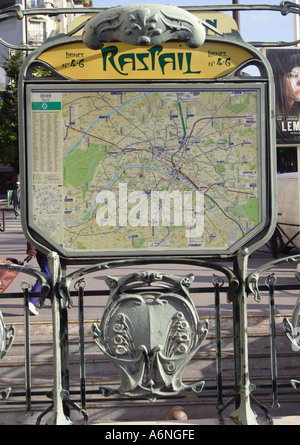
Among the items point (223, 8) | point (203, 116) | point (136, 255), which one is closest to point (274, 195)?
point (203, 116)

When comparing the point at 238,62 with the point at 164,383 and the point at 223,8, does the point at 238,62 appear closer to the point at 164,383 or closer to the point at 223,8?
the point at 223,8

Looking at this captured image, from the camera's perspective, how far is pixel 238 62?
15.4 feet

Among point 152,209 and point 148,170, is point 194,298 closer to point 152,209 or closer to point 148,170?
point 152,209

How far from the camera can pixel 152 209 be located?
477cm

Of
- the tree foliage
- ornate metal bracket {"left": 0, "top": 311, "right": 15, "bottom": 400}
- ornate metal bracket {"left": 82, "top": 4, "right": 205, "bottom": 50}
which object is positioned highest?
the tree foliage

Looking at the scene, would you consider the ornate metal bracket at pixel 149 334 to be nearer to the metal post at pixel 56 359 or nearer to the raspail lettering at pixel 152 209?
the metal post at pixel 56 359

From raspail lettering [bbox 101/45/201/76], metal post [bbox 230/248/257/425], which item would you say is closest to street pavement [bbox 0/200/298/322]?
metal post [bbox 230/248/257/425]

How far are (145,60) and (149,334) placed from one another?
2.17 metres

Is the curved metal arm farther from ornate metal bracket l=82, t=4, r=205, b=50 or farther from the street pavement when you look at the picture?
the street pavement

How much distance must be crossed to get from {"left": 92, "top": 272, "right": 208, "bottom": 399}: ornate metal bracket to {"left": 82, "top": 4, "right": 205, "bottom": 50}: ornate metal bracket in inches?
72.6

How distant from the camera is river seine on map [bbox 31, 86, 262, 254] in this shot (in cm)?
470

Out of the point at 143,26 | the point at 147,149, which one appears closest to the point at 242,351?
the point at 147,149
